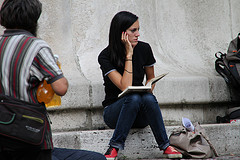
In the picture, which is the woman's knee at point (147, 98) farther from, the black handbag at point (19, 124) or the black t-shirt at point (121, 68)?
the black handbag at point (19, 124)

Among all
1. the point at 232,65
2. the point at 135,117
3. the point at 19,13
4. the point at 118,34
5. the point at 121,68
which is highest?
the point at 19,13

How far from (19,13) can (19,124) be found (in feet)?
1.72

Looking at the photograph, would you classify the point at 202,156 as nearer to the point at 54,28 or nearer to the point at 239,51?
the point at 239,51

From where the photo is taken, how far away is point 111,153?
3.47 meters

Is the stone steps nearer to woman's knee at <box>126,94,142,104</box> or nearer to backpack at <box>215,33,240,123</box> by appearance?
woman's knee at <box>126,94,142,104</box>

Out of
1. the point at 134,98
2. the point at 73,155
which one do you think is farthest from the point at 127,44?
the point at 73,155

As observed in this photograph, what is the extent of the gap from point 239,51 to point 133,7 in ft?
4.38

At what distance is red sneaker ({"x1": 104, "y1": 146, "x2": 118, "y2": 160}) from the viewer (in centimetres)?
345

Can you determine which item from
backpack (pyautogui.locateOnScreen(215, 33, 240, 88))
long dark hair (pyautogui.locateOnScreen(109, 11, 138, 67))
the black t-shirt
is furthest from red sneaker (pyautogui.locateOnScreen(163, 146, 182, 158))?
backpack (pyautogui.locateOnScreen(215, 33, 240, 88))

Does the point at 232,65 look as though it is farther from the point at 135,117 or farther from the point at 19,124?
the point at 19,124

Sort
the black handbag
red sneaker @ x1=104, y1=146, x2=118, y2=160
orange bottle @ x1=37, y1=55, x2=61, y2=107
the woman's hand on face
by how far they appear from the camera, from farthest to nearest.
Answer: the woman's hand on face < red sneaker @ x1=104, y1=146, x2=118, y2=160 < orange bottle @ x1=37, y1=55, x2=61, y2=107 < the black handbag

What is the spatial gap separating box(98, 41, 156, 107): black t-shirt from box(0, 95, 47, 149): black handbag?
198 centimetres

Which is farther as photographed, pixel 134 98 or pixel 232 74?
pixel 232 74

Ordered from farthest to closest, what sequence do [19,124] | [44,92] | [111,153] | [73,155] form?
[111,153], [73,155], [44,92], [19,124]
